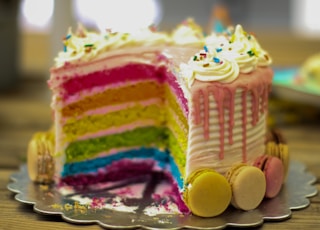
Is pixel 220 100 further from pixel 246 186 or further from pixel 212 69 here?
pixel 246 186

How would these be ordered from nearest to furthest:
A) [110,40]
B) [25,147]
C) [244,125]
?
1. [244,125]
2. [110,40]
3. [25,147]

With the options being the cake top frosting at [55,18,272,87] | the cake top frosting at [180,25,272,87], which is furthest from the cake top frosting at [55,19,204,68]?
the cake top frosting at [180,25,272,87]

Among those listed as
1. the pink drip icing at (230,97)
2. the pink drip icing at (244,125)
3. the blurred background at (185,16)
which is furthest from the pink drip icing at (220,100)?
the blurred background at (185,16)

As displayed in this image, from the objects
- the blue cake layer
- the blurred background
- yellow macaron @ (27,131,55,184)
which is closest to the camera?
yellow macaron @ (27,131,55,184)

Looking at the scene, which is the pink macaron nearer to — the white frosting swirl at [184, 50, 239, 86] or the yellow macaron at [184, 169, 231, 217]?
the yellow macaron at [184, 169, 231, 217]

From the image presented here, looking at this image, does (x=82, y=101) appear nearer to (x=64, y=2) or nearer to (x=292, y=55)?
(x=64, y=2)

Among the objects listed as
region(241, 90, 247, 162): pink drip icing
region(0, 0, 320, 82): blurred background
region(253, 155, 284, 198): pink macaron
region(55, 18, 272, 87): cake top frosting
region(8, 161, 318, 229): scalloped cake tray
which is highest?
region(0, 0, 320, 82): blurred background

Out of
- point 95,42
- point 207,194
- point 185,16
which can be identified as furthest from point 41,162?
point 185,16

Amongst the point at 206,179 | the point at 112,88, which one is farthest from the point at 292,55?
the point at 206,179
